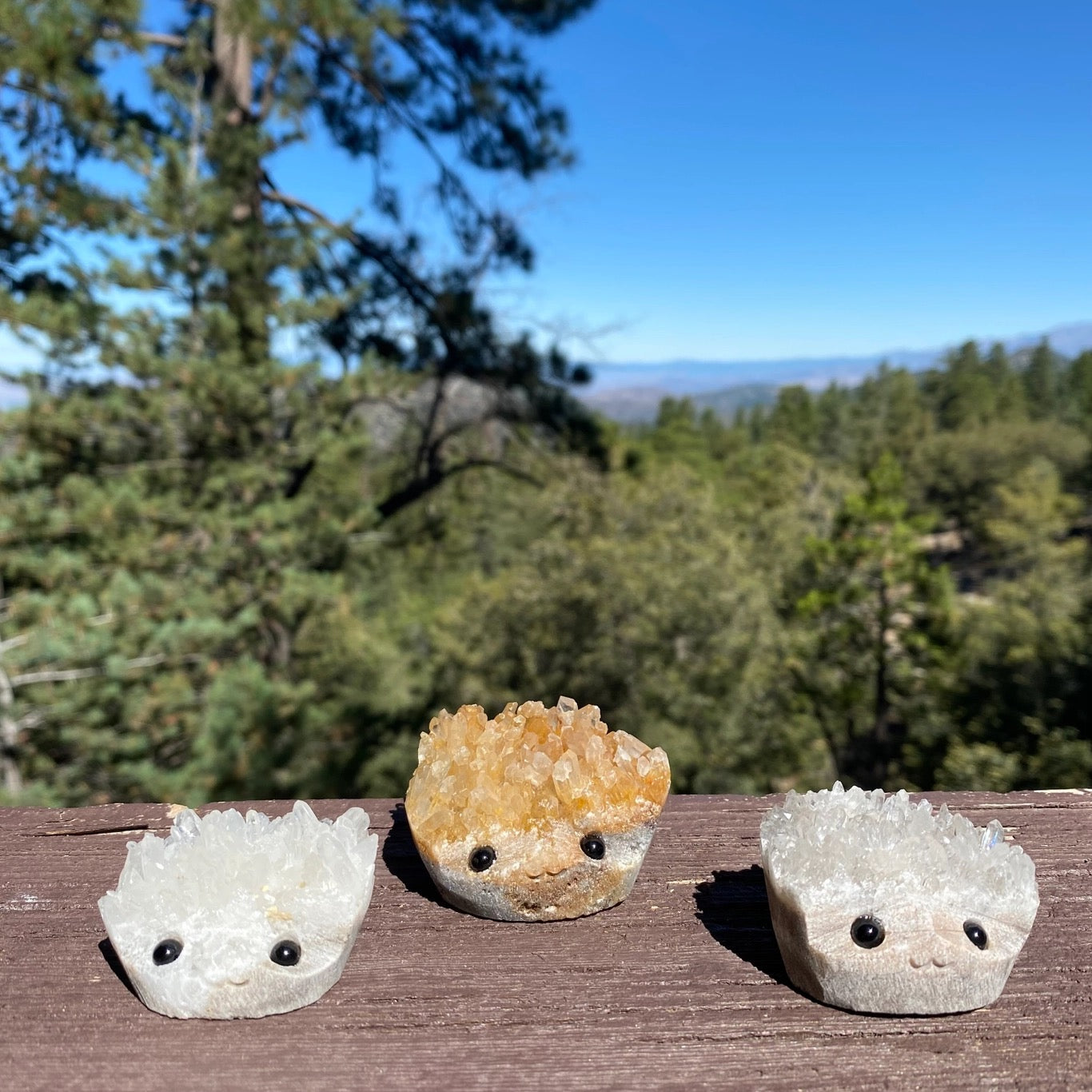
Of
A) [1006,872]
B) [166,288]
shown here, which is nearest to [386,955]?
[1006,872]

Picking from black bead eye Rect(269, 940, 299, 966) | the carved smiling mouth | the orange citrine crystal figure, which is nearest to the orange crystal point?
the orange citrine crystal figure

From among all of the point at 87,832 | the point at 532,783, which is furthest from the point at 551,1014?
the point at 87,832

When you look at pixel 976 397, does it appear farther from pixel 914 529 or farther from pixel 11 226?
pixel 11 226

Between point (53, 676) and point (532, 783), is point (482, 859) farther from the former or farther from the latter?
point (53, 676)

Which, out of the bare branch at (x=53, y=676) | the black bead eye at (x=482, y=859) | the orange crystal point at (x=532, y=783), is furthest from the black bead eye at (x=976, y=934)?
the bare branch at (x=53, y=676)

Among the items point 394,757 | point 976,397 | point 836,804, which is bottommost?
point 394,757

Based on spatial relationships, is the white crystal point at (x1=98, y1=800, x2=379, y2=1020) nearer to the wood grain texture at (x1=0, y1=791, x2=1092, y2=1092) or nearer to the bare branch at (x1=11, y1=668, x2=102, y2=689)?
the wood grain texture at (x1=0, y1=791, x2=1092, y2=1092)
